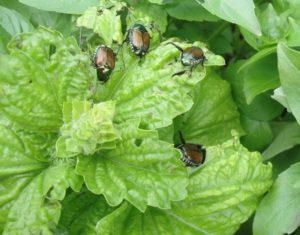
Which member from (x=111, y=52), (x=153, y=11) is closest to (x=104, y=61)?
(x=111, y=52)

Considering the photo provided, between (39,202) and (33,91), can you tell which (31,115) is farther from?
(39,202)

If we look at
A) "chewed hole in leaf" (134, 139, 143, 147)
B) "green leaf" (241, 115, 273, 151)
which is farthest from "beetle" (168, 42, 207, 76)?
"green leaf" (241, 115, 273, 151)

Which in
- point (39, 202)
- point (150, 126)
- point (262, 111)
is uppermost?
point (150, 126)

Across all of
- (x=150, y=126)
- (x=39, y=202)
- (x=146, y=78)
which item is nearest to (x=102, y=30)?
(x=146, y=78)

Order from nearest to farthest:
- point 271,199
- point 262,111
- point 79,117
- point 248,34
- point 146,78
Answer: point 79,117, point 146,78, point 271,199, point 248,34, point 262,111

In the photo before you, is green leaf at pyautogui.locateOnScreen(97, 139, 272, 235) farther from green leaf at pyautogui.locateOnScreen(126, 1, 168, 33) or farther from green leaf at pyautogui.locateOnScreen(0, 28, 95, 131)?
green leaf at pyautogui.locateOnScreen(126, 1, 168, 33)

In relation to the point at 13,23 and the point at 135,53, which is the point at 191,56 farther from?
the point at 13,23

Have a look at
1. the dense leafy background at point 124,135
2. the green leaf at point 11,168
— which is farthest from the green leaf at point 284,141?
the green leaf at point 11,168
